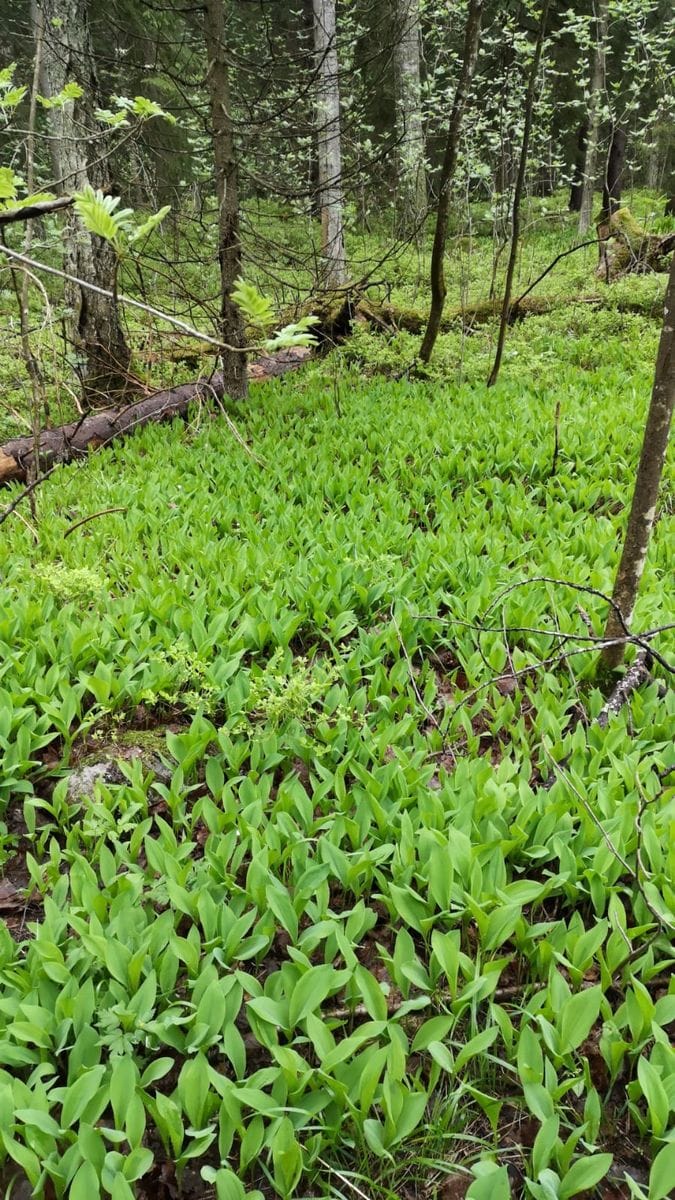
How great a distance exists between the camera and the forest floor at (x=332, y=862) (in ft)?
5.41

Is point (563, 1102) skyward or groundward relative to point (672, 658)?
groundward

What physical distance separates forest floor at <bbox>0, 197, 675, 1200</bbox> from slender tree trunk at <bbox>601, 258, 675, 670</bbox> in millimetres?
355

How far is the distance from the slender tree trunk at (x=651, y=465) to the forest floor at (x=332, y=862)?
355 millimetres

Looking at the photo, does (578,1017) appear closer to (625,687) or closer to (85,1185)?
(85,1185)

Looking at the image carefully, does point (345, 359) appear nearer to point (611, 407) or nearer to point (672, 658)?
point (611, 407)

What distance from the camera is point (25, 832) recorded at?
2.76 meters

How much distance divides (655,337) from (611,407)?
3308 millimetres

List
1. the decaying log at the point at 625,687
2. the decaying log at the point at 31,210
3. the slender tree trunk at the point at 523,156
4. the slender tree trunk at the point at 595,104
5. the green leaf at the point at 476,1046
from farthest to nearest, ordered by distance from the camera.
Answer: the slender tree trunk at the point at 595,104
the slender tree trunk at the point at 523,156
the decaying log at the point at 625,687
the green leaf at the point at 476,1046
the decaying log at the point at 31,210

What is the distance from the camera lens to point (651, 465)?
2.88 meters

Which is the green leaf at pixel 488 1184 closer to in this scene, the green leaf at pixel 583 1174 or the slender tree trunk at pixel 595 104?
the green leaf at pixel 583 1174

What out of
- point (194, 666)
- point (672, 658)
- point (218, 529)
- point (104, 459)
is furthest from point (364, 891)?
point (104, 459)

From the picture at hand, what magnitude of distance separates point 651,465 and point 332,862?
1968 mm

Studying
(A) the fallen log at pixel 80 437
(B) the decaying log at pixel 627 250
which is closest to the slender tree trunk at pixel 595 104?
(B) the decaying log at pixel 627 250

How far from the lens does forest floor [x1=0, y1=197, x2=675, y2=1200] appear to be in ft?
5.41
